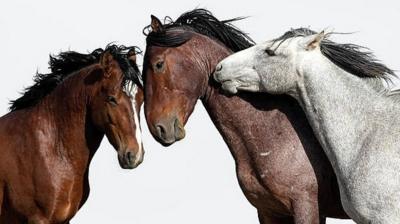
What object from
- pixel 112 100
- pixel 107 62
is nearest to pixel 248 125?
pixel 112 100

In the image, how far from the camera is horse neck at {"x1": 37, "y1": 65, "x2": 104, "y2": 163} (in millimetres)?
9500

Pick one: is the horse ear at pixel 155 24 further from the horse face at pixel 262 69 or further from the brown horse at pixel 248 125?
the horse face at pixel 262 69

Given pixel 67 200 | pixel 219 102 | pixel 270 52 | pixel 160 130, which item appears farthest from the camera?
pixel 67 200

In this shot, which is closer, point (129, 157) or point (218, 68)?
point (218, 68)

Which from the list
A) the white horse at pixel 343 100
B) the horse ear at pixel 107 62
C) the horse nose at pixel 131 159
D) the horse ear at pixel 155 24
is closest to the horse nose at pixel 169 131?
the white horse at pixel 343 100

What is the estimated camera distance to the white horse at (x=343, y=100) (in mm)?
7859

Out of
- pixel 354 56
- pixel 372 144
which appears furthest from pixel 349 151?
pixel 354 56

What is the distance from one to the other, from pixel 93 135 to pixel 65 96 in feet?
1.46

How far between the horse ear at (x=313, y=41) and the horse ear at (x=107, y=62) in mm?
1961

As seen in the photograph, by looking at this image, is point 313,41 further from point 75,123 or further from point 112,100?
point 75,123

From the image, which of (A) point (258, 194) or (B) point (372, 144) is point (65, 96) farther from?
(B) point (372, 144)

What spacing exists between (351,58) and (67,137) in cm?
273

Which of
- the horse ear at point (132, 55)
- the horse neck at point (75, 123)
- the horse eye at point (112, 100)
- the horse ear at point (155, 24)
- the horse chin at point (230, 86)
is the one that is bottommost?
the horse neck at point (75, 123)

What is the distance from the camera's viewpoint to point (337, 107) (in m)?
8.27
